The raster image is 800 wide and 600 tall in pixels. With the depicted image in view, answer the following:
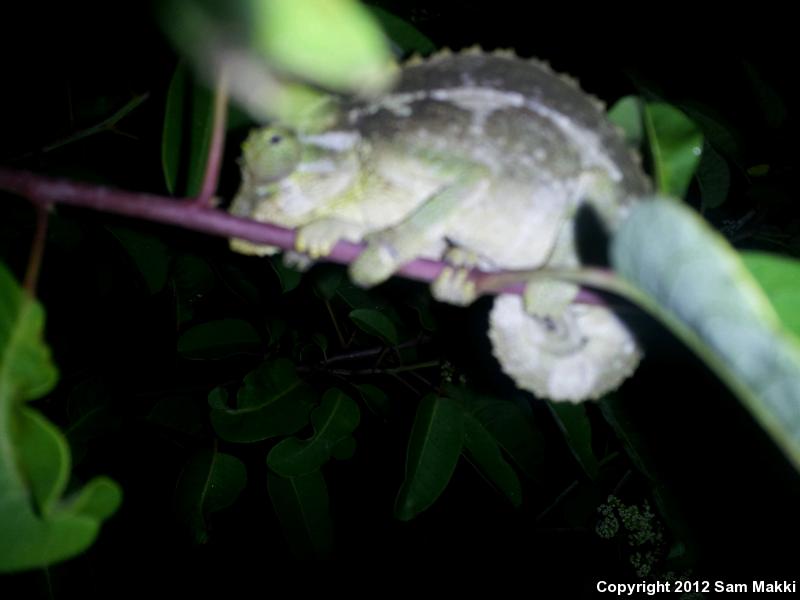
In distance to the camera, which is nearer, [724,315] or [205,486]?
[724,315]

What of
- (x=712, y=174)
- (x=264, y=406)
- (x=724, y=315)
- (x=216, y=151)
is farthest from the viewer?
(x=264, y=406)

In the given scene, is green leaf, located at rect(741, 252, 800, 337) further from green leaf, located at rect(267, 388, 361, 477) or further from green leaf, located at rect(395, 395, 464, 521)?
green leaf, located at rect(267, 388, 361, 477)

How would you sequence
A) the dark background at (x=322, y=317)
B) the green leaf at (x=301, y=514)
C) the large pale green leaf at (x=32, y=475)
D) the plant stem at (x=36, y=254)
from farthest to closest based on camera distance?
1. the green leaf at (x=301, y=514)
2. the dark background at (x=322, y=317)
3. the plant stem at (x=36, y=254)
4. the large pale green leaf at (x=32, y=475)

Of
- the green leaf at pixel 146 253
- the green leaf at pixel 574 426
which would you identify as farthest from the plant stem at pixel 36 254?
the green leaf at pixel 574 426

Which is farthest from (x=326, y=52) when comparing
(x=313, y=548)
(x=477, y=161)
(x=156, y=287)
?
(x=313, y=548)

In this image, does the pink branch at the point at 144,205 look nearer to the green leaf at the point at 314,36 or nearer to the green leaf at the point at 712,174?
the green leaf at the point at 314,36

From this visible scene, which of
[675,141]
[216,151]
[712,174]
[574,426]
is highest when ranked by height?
[712,174]

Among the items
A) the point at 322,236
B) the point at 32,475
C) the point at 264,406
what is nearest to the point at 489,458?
the point at 264,406

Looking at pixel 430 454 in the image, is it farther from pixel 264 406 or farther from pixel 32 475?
pixel 32 475

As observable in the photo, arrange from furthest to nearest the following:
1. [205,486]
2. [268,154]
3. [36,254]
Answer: [205,486] < [268,154] < [36,254]
